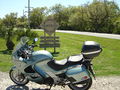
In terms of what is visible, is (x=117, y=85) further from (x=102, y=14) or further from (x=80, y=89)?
(x=102, y=14)

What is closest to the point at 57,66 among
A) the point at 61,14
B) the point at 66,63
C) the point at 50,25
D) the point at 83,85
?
the point at 66,63

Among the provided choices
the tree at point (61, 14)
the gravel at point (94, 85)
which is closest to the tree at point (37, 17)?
the tree at point (61, 14)

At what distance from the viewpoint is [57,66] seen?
6438 mm

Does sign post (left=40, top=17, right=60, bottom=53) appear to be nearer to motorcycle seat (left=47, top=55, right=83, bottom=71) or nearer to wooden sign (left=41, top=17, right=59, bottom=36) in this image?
wooden sign (left=41, top=17, right=59, bottom=36)

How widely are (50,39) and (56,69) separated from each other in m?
9.51

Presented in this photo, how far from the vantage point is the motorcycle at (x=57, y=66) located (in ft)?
20.5

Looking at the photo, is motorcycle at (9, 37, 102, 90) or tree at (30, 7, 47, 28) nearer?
motorcycle at (9, 37, 102, 90)

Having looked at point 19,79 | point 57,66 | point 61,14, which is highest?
point 61,14

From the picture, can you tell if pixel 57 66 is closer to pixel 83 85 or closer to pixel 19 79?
pixel 83 85

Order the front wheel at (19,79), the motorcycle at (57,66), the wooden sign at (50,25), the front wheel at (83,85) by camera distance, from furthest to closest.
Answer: the wooden sign at (50,25) < the front wheel at (19,79) < the front wheel at (83,85) < the motorcycle at (57,66)

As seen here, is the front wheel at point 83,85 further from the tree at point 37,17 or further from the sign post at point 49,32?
the tree at point 37,17

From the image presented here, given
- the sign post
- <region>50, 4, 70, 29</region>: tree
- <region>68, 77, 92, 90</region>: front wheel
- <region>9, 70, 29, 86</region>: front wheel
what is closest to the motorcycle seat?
<region>68, 77, 92, 90</region>: front wheel

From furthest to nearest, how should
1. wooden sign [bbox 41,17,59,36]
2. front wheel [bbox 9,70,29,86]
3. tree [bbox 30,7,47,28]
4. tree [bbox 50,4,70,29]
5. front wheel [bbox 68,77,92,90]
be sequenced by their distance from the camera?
1. tree [bbox 30,7,47,28]
2. tree [bbox 50,4,70,29]
3. wooden sign [bbox 41,17,59,36]
4. front wheel [bbox 9,70,29,86]
5. front wheel [bbox 68,77,92,90]

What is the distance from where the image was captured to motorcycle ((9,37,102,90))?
626cm
